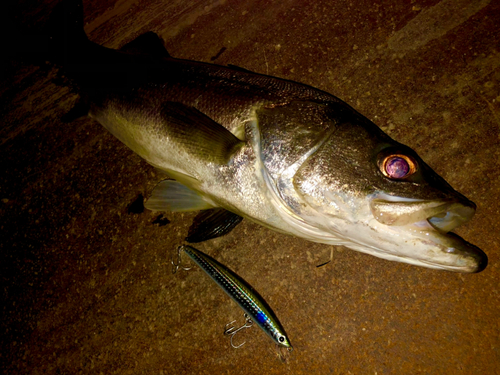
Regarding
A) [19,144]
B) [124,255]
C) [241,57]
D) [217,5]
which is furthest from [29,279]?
[217,5]

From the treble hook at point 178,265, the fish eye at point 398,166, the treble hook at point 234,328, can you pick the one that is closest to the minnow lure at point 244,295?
the treble hook at point 234,328

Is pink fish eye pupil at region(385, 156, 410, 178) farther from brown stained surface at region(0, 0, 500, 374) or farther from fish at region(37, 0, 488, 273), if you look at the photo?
brown stained surface at region(0, 0, 500, 374)

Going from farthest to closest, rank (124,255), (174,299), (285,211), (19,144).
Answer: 1. (19,144)
2. (124,255)
3. (174,299)
4. (285,211)

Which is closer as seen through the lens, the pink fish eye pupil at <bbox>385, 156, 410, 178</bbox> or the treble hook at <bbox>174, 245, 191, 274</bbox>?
the pink fish eye pupil at <bbox>385, 156, 410, 178</bbox>

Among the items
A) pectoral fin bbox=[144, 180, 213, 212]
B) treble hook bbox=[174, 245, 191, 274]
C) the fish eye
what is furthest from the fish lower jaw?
treble hook bbox=[174, 245, 191, 274]

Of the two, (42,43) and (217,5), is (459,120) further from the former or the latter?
(42,43)

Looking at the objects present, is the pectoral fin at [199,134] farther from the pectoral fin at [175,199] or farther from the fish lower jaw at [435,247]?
the fish lower jaw at [435,247]
